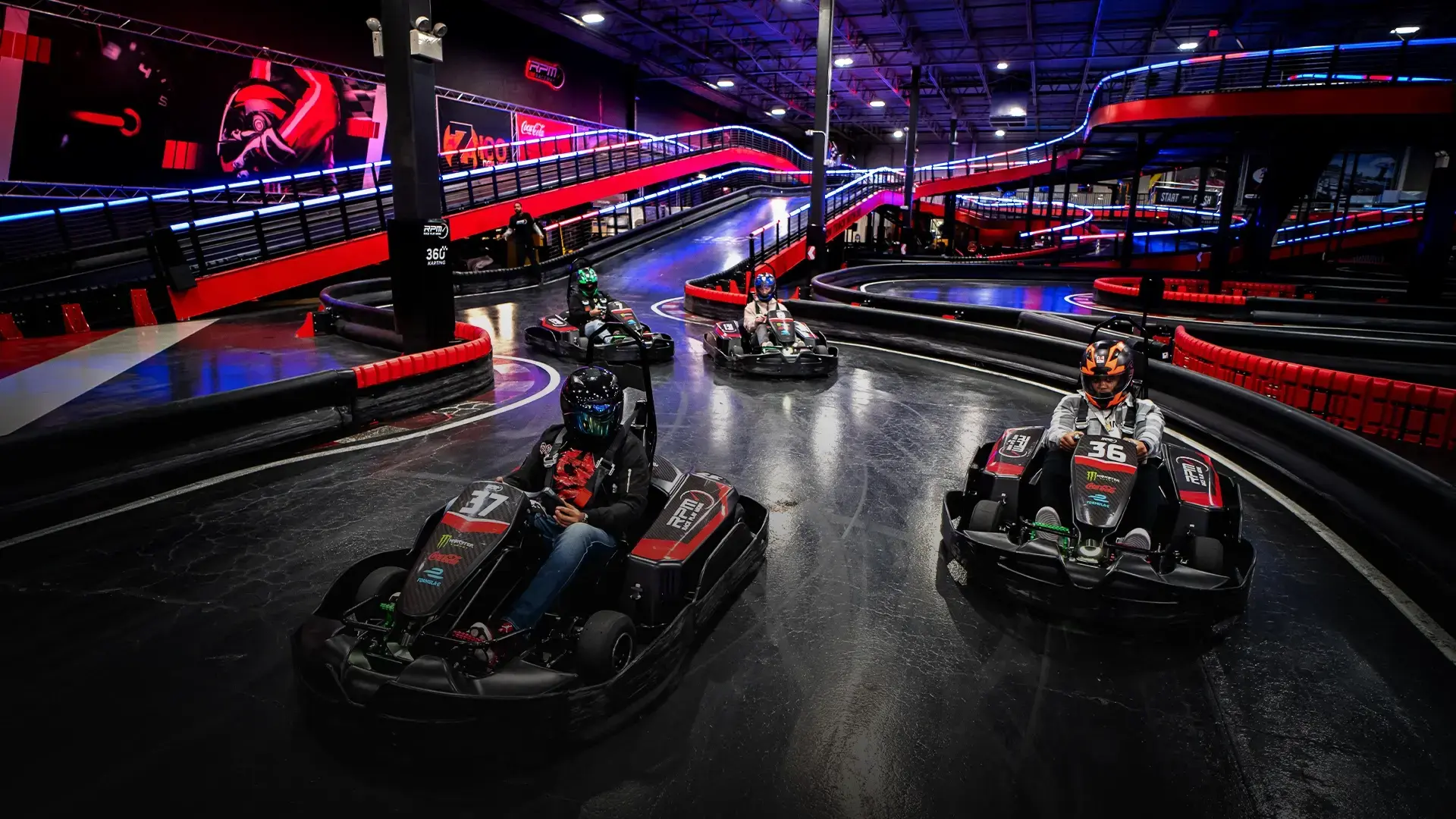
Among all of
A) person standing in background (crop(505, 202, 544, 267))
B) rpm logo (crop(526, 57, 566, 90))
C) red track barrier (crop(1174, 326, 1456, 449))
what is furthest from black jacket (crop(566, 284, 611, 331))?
rpm logo (crop(526, 57, 566, 90))

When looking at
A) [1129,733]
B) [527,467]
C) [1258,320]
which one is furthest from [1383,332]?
[527,467]

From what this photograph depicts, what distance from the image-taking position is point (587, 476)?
10.6 feet

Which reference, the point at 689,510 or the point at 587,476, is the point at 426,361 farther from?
the point at 689,510

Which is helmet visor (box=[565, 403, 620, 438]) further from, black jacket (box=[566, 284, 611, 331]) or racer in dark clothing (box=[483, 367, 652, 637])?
black jacket (box=[566, 284, 611, 331])

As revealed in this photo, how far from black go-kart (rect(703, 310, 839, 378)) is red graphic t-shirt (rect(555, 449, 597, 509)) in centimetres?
541

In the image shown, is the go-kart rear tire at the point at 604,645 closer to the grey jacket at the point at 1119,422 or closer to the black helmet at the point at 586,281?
the grey jacket at the point at 1119,422

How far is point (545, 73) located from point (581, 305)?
20.0 m

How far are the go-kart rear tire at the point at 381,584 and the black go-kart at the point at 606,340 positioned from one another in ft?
18.9

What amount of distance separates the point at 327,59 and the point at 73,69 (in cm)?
578

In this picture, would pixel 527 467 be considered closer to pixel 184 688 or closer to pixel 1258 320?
pixel 184 688

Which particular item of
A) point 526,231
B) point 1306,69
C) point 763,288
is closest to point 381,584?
point 763,288

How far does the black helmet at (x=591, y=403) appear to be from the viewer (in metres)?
3.16

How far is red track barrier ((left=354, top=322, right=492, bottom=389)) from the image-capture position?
6.32m

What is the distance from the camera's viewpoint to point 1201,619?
3150mm
